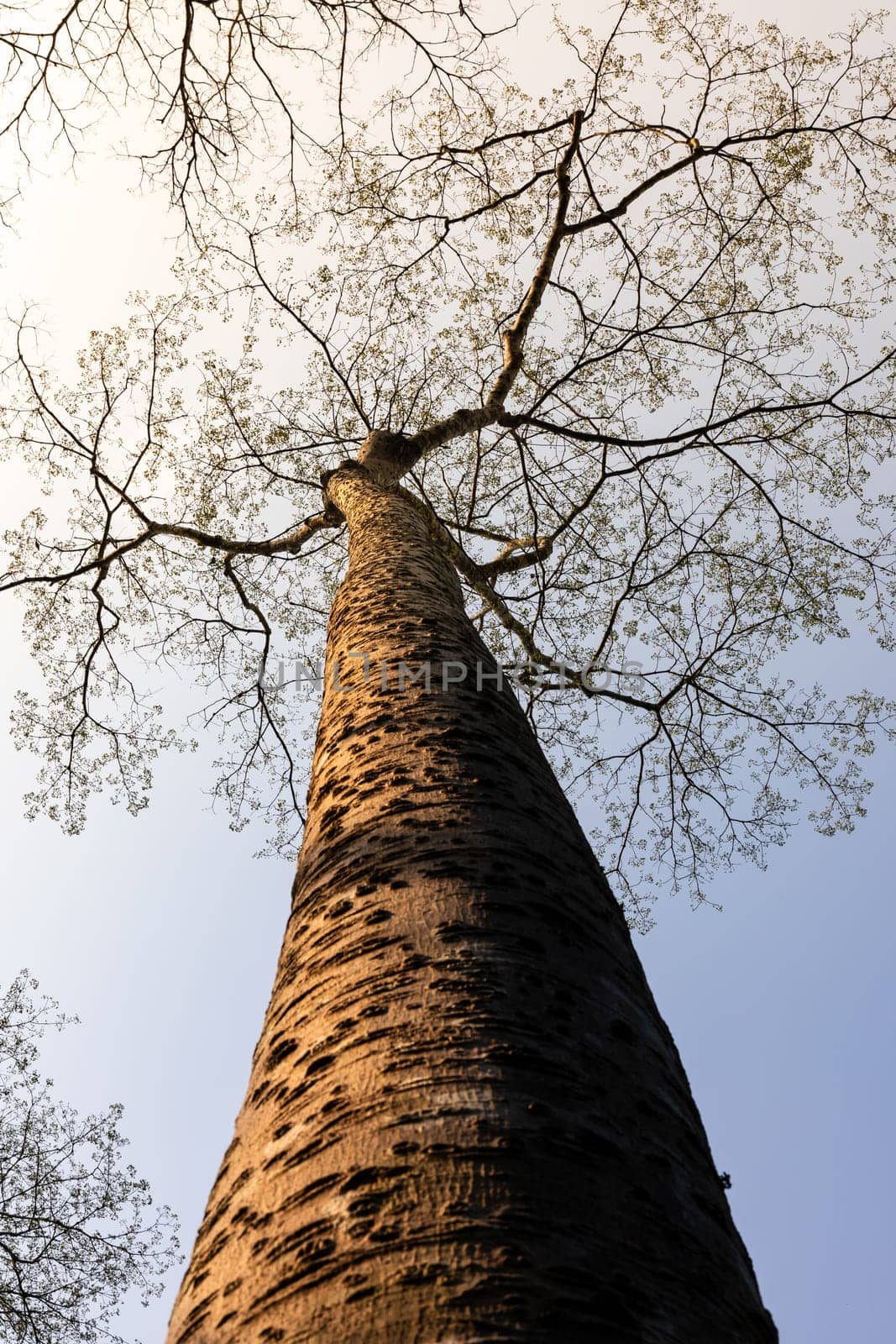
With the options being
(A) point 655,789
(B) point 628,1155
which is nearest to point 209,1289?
(B) point 628,1155

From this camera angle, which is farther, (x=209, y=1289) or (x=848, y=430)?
(x=848, y=430)

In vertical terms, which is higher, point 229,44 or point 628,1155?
point 229,44

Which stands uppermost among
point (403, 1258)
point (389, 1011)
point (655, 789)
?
point (655, 789)

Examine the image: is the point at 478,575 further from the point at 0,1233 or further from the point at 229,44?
the point at 0,1233

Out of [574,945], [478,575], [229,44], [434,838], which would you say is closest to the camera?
[574,945]

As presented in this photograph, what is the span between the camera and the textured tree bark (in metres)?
0.83

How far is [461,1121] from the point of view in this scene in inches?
39.0

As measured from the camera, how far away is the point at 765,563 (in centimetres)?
754

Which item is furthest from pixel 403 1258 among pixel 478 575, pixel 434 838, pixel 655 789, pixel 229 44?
pixel 655 789

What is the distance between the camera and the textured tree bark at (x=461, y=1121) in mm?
825

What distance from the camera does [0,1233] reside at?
6.60m

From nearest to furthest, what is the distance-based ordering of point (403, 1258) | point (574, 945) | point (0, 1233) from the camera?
point (403, 1258)
point (574, 945)
point (0, 1233)

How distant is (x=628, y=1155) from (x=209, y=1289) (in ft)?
1.65

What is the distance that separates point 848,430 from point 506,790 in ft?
20.6
